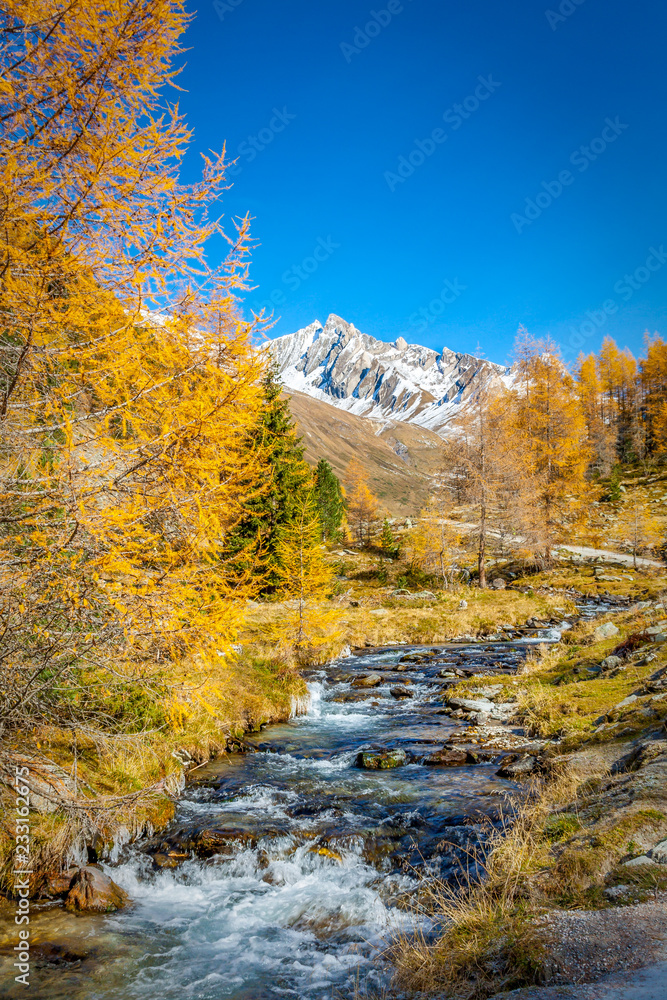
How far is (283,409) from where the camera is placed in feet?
87.7

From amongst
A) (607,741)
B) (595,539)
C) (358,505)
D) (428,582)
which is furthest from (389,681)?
(358,505)

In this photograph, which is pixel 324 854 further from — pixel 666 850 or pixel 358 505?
pixel 358 505

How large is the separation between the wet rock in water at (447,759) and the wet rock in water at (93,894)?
5.72 m

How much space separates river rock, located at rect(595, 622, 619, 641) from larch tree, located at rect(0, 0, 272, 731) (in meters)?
14.6

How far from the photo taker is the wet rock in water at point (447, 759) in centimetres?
964

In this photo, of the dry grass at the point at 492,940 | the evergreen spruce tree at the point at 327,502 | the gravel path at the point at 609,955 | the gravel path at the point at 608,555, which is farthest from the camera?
the evergreen spruce tree at the point at 327,502

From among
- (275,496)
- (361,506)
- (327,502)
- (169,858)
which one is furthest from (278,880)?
(361,506)

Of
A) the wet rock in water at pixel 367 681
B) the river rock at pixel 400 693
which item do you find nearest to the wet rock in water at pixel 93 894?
the river rock at pixel 400 693

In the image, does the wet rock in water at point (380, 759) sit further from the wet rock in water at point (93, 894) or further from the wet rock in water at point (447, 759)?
the wet rock in water at point (93, 894)

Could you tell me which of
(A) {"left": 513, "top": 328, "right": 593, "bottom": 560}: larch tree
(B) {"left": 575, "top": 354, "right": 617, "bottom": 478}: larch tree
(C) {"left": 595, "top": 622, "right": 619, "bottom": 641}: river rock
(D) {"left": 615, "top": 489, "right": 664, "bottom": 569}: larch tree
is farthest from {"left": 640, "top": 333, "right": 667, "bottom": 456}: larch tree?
(C) {"left": 595, "top": 622, "right": 619, "bottom": 641}: river rock

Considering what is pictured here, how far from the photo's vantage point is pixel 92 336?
5074 millimetres

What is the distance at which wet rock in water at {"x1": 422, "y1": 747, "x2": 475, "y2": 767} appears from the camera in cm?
964

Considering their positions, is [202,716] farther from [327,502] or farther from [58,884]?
[327,502]

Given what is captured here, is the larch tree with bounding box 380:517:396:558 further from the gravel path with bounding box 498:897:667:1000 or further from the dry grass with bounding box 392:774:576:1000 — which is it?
the gravel path with bounding box 498:897:667:1000
